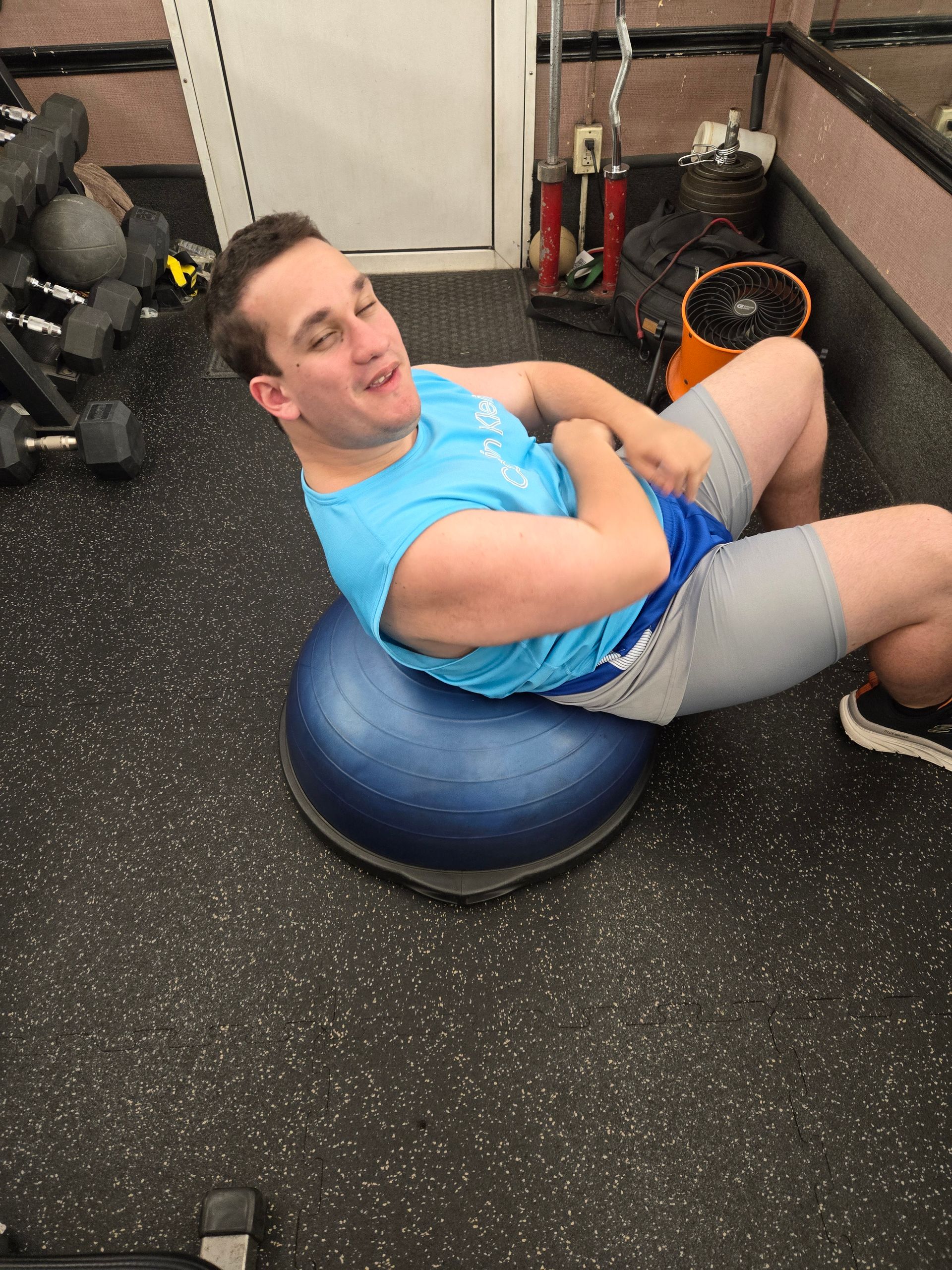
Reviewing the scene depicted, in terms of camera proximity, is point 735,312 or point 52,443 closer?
point 735,312

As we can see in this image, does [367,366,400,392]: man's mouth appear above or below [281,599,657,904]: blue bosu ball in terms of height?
above

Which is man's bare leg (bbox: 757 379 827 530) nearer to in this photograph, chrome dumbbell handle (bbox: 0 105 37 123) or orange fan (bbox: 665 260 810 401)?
orange fan (bbox: 665 260 810 401)

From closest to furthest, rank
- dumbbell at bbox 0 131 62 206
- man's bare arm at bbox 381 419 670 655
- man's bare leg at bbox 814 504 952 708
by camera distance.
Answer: man's bare arm at bbox 381 419 670 655
man's bare leg at bbox 814 504 952 708
dumbbell at bbox 0 131 62 206

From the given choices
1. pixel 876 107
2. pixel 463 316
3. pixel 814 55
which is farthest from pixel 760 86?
pixel 463 316

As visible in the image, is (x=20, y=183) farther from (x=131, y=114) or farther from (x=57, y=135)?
(x=131, y=114)

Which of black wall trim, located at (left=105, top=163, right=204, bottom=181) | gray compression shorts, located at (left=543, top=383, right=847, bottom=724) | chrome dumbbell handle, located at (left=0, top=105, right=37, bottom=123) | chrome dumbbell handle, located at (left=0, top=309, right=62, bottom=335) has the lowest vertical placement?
chrome dumbbell handle, located at (left=0, top=309, right=62, bottom=335)

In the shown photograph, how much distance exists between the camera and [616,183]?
2676mm

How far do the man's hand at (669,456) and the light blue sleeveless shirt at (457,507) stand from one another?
0.13 meters

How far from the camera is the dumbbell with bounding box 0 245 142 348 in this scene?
237cm

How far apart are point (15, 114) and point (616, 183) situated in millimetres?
1859

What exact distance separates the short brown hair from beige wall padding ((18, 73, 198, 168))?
7.66ft

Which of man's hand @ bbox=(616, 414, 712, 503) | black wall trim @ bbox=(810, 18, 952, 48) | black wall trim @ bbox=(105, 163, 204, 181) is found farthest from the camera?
black wall trim @ bbox=(105, 163, 204, 181)

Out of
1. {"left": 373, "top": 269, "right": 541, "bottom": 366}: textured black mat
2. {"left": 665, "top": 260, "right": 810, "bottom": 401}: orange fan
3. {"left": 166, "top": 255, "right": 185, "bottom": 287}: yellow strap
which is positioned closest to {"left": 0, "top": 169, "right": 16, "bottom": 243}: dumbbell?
{"left": 166, "top": 255, "right": 185, "bottom": 287}: yellow strap

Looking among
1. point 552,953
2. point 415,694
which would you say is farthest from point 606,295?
point 552,953
